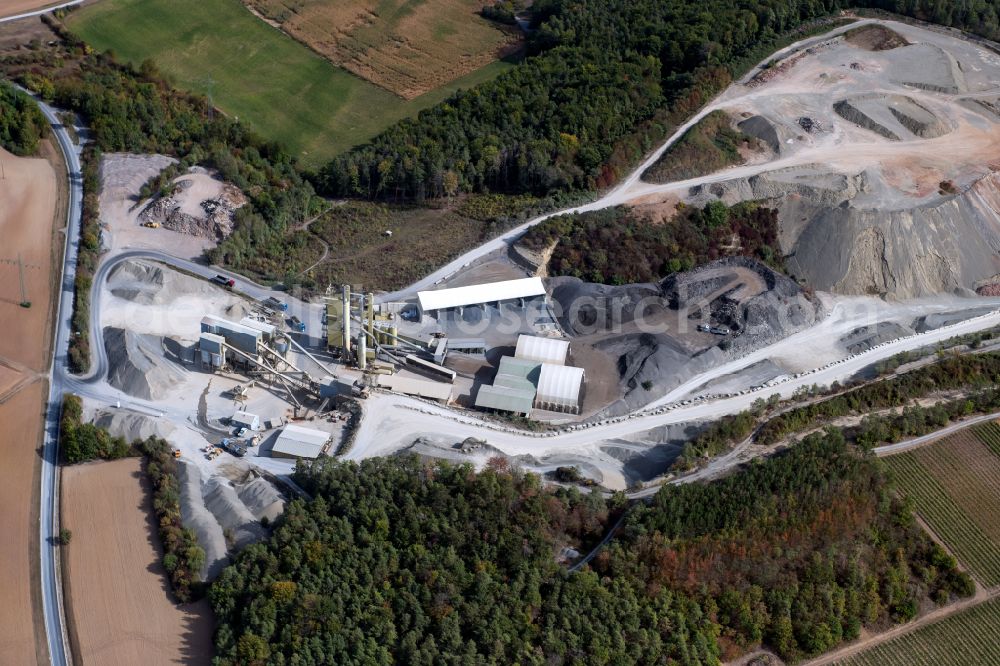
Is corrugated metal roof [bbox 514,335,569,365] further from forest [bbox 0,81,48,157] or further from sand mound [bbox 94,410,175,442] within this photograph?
forest [bbox 0,81,48,157]

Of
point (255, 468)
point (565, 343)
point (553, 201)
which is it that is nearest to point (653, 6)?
point (553, 201)

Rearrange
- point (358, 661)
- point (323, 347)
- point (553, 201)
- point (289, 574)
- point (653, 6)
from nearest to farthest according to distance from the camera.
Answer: point (358, 661) → point (289, 574) → point (323, 347) → point (553, 201) → point (653, 6)

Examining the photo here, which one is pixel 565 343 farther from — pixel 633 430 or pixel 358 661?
pixel 358 661

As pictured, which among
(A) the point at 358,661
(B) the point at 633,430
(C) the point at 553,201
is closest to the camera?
(A) the point at 358,661

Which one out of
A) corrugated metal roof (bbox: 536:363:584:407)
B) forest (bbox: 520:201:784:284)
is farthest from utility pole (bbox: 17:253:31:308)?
forest (bbox: 520:201:784:284)

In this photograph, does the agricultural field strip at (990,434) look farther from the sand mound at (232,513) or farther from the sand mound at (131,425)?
the sand mound at (131,425)
